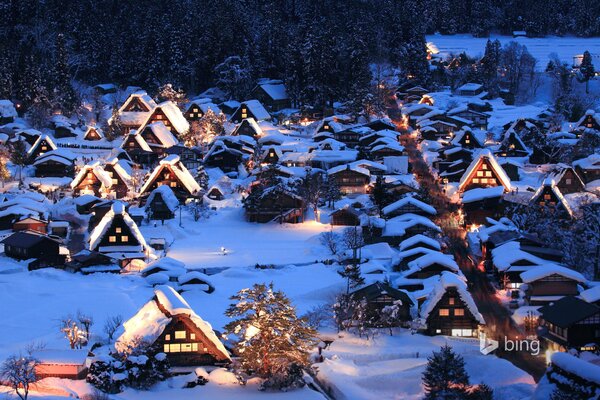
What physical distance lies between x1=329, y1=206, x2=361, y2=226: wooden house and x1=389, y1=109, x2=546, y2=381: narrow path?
10.9 ft

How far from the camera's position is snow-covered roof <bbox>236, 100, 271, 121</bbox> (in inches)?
2111

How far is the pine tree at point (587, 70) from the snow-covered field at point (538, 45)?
12.7ft

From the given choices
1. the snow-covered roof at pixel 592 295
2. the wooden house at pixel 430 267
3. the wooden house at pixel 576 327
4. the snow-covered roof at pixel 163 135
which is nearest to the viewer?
the wooden house at pixel 576 327

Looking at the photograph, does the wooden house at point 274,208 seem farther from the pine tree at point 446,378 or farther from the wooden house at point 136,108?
the pine tree at point 446,378

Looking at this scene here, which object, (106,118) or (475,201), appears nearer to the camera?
(475,201)

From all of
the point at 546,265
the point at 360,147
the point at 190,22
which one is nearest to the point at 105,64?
the point at 190,22

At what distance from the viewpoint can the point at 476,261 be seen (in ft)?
103

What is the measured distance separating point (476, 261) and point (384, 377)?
12006 mm

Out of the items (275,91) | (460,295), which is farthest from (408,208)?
(275,91)

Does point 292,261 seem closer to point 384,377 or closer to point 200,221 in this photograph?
point 200,221

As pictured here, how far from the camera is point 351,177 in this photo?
1609 inches

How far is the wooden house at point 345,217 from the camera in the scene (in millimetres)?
35094

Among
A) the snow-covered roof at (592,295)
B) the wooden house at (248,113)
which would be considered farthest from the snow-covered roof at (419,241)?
the wooden house at (248,113)

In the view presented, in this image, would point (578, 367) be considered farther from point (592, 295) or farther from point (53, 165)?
point (53, 165)
